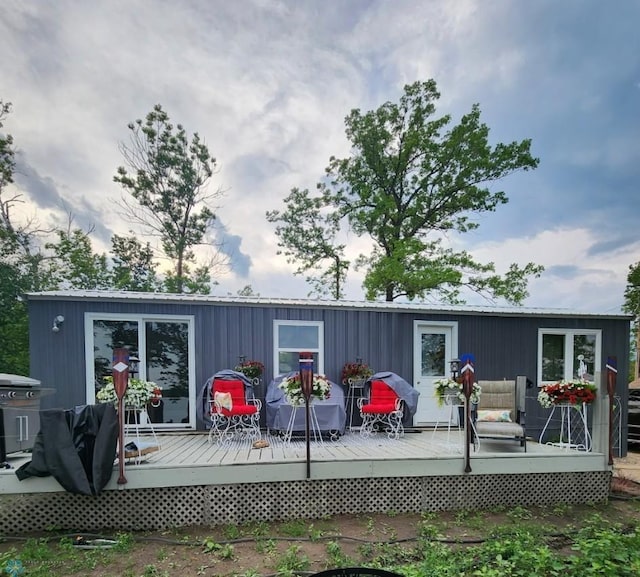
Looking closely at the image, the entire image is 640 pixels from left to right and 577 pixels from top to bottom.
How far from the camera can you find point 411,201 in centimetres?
1477

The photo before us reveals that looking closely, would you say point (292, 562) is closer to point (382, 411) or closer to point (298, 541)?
point (298, 541)

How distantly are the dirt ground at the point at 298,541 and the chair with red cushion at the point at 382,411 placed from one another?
4.88 ft

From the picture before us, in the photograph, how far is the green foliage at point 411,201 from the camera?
502 inches

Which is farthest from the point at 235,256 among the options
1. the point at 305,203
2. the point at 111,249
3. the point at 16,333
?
the point at 16,333

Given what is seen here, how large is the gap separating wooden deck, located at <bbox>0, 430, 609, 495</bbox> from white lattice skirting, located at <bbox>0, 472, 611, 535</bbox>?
105mm

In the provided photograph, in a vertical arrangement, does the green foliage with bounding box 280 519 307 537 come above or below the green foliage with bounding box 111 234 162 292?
below

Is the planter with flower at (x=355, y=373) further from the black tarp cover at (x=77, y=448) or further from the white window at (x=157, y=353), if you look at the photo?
the black tarp cover at (x=77, y=448)

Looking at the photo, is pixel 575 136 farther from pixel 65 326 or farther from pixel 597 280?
pixel 65 326

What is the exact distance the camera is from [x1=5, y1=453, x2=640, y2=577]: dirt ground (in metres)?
2.72

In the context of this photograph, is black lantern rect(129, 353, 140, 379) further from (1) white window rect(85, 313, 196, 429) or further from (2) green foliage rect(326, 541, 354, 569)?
(2) green foliage rect(326, 541, 354, 569)

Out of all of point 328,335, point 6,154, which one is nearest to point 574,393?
point 328,335

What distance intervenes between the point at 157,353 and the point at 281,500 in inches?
127

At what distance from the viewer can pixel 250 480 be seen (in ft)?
11.7

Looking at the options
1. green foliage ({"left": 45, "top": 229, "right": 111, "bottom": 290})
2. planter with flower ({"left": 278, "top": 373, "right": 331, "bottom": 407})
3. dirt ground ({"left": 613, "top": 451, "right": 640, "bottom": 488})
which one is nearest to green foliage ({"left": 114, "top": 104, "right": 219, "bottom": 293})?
green foliage ({"left": 45, "top": 229, "right": 111, "bottom": 290})
